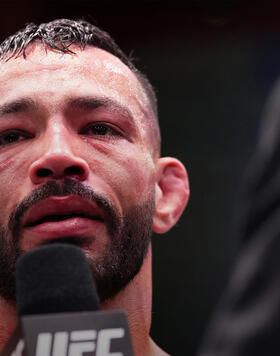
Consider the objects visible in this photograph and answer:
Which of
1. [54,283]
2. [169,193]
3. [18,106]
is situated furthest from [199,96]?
[54,283]

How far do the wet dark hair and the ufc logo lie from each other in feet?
2.64

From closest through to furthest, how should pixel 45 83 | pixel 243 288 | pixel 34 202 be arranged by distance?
pixel 243 288
pixel 34 202
pixel 45 83

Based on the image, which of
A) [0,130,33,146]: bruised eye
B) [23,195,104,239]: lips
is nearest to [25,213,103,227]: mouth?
[23,195,104,239]: lips

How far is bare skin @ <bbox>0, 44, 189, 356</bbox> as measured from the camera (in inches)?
46.2

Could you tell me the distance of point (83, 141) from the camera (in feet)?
4.06

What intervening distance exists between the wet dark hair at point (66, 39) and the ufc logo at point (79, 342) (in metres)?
0.80

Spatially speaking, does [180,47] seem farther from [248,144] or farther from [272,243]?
[272,243]

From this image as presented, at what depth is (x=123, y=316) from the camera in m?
0.73

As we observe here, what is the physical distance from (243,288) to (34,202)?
872 millimetres

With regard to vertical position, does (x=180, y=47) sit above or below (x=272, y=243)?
below

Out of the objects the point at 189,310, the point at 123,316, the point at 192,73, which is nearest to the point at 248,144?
the point at 192,73

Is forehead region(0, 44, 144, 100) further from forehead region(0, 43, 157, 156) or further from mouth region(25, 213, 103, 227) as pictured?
mouth region(25, 213, 103, 227)

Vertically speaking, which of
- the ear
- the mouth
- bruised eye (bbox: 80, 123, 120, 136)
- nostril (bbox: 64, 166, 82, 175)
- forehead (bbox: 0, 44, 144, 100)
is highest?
forehead (bbox: 0, 44, 144, 100)

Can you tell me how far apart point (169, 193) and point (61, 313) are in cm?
72
